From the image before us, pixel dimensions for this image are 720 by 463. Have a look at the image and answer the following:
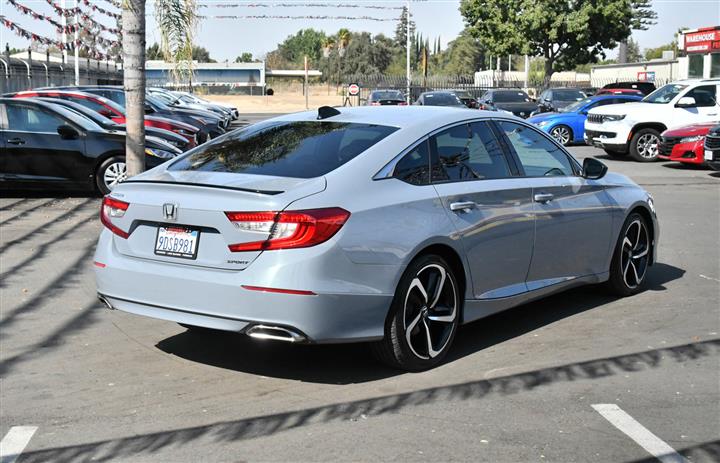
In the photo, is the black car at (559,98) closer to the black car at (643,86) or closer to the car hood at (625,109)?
the black car at (643,86)

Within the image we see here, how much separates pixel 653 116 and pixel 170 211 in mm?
18318

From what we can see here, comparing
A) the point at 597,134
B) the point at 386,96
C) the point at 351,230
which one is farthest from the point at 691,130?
the point at 386,96

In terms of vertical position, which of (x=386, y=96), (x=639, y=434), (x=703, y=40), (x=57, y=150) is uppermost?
(x=703, y=40)

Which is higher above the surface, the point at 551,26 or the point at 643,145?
the point at 551,26

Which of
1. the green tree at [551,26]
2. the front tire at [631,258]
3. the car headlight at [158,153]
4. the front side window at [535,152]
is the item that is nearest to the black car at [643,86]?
the green tree at [551,26]

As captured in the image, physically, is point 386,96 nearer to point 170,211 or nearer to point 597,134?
point 597,134

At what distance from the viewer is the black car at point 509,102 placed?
3459 centimetres

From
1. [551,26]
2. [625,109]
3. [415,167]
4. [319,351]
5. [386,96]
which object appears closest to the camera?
[415,167]

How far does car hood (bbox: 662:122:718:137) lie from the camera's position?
63.6ft

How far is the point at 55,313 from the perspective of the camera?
24.3ft

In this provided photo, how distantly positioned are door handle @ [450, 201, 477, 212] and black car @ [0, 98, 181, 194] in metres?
9.10

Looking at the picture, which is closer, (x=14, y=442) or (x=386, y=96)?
(x=14, y=442)

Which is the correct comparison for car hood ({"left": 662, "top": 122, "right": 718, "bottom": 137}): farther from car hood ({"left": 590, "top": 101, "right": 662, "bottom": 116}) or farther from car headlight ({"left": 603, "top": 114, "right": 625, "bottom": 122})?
car headlight ({"left": 603, "top": 114, "right": 625, "bottom": 122})

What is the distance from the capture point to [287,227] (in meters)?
5.12
